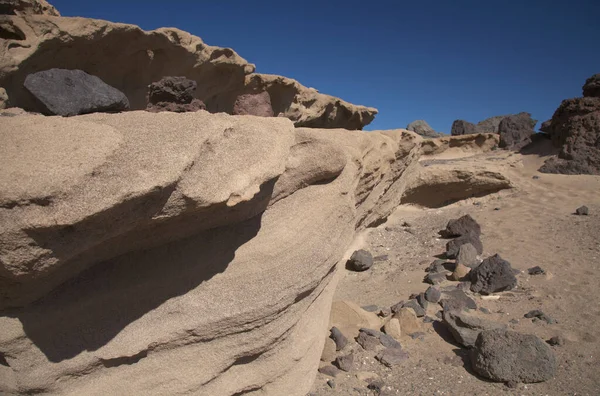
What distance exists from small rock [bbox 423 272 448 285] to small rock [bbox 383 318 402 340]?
3.55 feet

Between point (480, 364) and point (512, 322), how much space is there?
902 millimetres

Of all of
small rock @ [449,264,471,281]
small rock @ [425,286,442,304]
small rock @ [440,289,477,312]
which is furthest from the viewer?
small rock @ [449,264,471,281]

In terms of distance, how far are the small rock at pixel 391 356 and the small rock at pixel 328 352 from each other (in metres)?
0.31

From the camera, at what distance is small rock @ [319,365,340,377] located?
259 cm

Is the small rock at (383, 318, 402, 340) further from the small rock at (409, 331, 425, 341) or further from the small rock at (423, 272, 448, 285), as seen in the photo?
the small rock at (423, 272, 448, 285)

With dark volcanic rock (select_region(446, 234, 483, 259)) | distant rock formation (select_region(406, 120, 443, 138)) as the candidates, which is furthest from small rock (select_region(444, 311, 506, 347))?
distant rock formation (select_region(406, 120, 443, 138))

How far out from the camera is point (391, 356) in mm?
2730

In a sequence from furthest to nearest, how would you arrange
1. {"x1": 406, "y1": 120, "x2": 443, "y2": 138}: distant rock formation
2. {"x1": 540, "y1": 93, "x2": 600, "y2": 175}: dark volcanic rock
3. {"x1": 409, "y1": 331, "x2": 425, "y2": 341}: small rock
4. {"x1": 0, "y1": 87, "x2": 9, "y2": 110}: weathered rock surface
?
{"x1": 406, "y1": 120, "x2": 443, "y2": 138}: distant rock formation < {"x1": 540, "y1": 93, "x2": 600, "y2": 175}: dark volcanic rock < {"x1": 0, "y1": 87, "x2": 9, "y2": 110}: weathered rock surface < {"x1": 409, "y1": 331, "x2": 425, "y2": 341}: small rock

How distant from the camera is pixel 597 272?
3840mm

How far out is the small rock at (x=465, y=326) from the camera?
113 inches

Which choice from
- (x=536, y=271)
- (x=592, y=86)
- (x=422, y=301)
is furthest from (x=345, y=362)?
(x=592, y=86)

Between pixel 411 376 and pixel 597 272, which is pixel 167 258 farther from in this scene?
pixel 597 272

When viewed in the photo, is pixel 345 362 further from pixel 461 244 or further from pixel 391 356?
pixel 461 244

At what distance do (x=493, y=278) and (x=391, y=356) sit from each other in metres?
1.61
